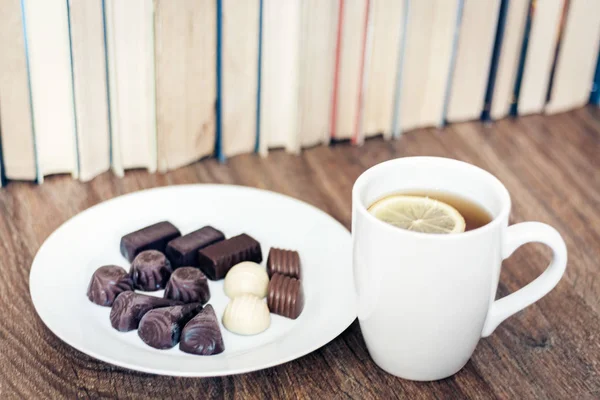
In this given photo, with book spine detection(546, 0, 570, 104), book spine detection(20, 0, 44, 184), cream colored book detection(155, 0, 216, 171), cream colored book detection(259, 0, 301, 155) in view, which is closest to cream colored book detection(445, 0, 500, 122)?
book spine detection(546, 0, 570, 104)

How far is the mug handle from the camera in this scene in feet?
2.36

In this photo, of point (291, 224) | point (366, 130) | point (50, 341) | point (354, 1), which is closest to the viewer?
point (50, 341)

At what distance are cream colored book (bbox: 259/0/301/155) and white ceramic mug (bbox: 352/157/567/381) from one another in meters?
0.33

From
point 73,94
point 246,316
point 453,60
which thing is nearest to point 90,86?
point 73,94

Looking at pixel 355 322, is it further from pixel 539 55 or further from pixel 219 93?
pixel 539 55

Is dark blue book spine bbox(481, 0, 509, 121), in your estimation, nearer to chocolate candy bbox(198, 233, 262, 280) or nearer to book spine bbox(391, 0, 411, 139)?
book spine bbox(391, 0, 411, 139)

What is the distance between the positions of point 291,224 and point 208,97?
0.23 metres

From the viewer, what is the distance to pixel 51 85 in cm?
98

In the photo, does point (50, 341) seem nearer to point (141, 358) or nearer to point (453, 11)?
point (141, 358)

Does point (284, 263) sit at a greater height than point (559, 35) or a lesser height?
lesser

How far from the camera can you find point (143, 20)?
3.20 ft

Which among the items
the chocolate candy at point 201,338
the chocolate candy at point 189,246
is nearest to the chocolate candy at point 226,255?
the chocolate candy at point 189,246

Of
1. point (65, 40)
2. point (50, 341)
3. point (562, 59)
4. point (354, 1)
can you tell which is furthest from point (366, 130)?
point (50, 341)

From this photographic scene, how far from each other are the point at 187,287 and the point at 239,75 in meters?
0.36
